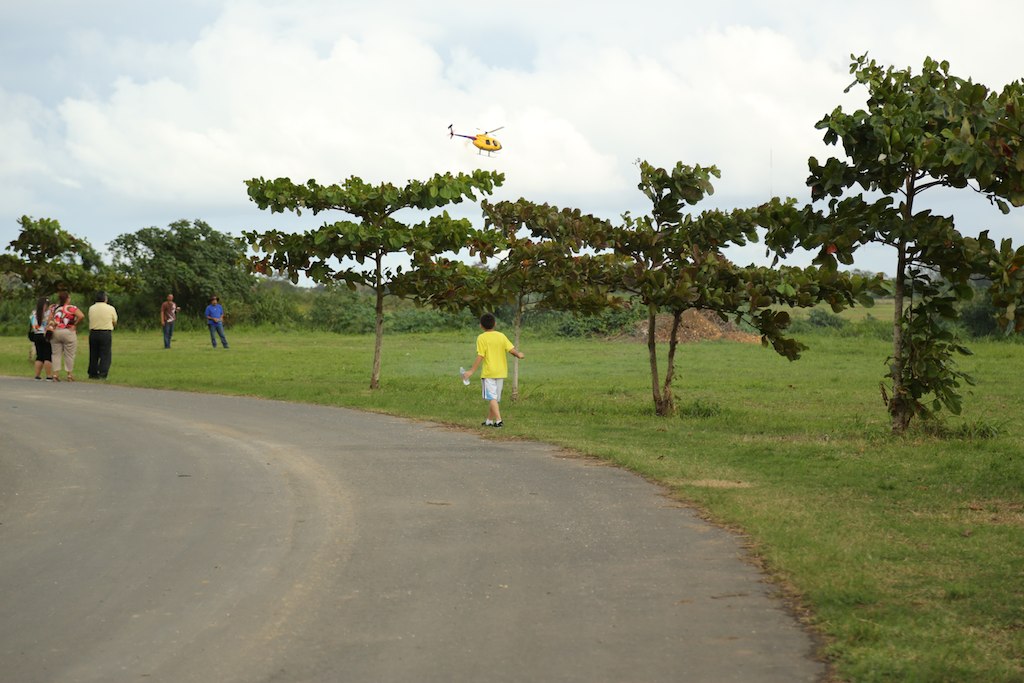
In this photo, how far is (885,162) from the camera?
48.1 ft

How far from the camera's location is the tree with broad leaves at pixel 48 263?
30750 mm

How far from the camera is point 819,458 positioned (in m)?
14.2

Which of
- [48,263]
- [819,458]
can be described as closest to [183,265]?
[48,263]

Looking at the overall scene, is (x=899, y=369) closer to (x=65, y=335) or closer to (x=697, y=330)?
(x=65, y=335)

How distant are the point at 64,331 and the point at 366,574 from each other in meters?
18.8

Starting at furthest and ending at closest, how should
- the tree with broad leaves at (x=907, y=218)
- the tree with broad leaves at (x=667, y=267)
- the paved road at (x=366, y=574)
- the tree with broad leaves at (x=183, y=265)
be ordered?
1. the tree with broad leaves at (x=183, y=265)
2. the tree with broad leaves at (x=667, y=267)
3. the tree with broad leaves at (x=907, y=218)
4. the paved road at (x=366, y=574)

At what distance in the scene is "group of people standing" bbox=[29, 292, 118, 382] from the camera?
25.0 m

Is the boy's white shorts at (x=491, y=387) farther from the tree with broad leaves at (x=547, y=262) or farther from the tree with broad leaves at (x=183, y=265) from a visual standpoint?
the tree with broad leaves at (x=183, y=265)

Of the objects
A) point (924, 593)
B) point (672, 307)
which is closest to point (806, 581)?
point (924, 593)

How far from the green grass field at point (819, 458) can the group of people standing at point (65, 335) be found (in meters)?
0.71

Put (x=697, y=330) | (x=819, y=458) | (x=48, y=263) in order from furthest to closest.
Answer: (x=697, y=330) → (x=48, y=263) → (x=819, y=458)

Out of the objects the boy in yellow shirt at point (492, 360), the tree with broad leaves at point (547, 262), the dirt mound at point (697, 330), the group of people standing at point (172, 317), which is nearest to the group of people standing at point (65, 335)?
the tree with broad leaves at point (547, 262)

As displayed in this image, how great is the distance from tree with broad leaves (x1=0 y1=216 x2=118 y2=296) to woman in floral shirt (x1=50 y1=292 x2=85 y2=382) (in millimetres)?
5576

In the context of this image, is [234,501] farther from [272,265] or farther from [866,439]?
[272,265]
